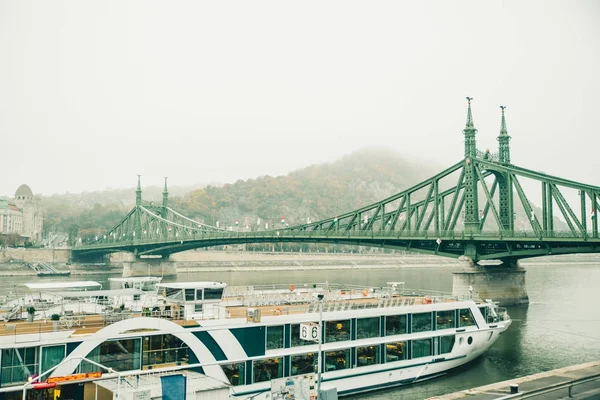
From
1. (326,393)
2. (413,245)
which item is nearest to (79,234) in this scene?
(413,245)

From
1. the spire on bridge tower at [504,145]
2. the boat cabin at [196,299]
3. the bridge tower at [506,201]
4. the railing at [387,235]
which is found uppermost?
the spire on bridge tower at [504,145]

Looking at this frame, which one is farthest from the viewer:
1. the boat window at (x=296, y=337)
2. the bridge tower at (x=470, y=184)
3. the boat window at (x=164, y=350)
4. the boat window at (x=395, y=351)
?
Result: the bridge tower at (x=470, y=184)

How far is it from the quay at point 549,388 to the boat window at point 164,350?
7.38m

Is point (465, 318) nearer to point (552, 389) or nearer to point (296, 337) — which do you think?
point (296, 337)

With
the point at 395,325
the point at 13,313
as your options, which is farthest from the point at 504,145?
the point at 13,313

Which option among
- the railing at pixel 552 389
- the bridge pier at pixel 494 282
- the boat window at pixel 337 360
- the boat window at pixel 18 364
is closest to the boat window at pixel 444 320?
the boat window at pixel 337 360

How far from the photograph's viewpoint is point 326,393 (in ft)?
45.9

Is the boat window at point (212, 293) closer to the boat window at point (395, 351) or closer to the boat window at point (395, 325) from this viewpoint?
the boat window at point (395, 325)

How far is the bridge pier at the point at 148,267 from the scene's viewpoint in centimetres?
9612

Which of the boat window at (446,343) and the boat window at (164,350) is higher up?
the boat window at (164,350)

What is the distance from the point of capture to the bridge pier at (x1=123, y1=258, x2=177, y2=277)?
96125 mm

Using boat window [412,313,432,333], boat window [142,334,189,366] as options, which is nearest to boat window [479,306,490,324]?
boat window [412,313,432,333]

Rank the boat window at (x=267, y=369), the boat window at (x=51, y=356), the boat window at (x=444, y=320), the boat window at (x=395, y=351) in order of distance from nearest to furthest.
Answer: the boat window at (x=51, y=356) < the boat window at (x=267, y=369) < the boat window at (x=395, y=351) < the boat window at (x=444, y=320)

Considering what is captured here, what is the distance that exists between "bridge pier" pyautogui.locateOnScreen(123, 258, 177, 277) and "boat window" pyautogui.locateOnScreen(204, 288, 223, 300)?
76.9m
